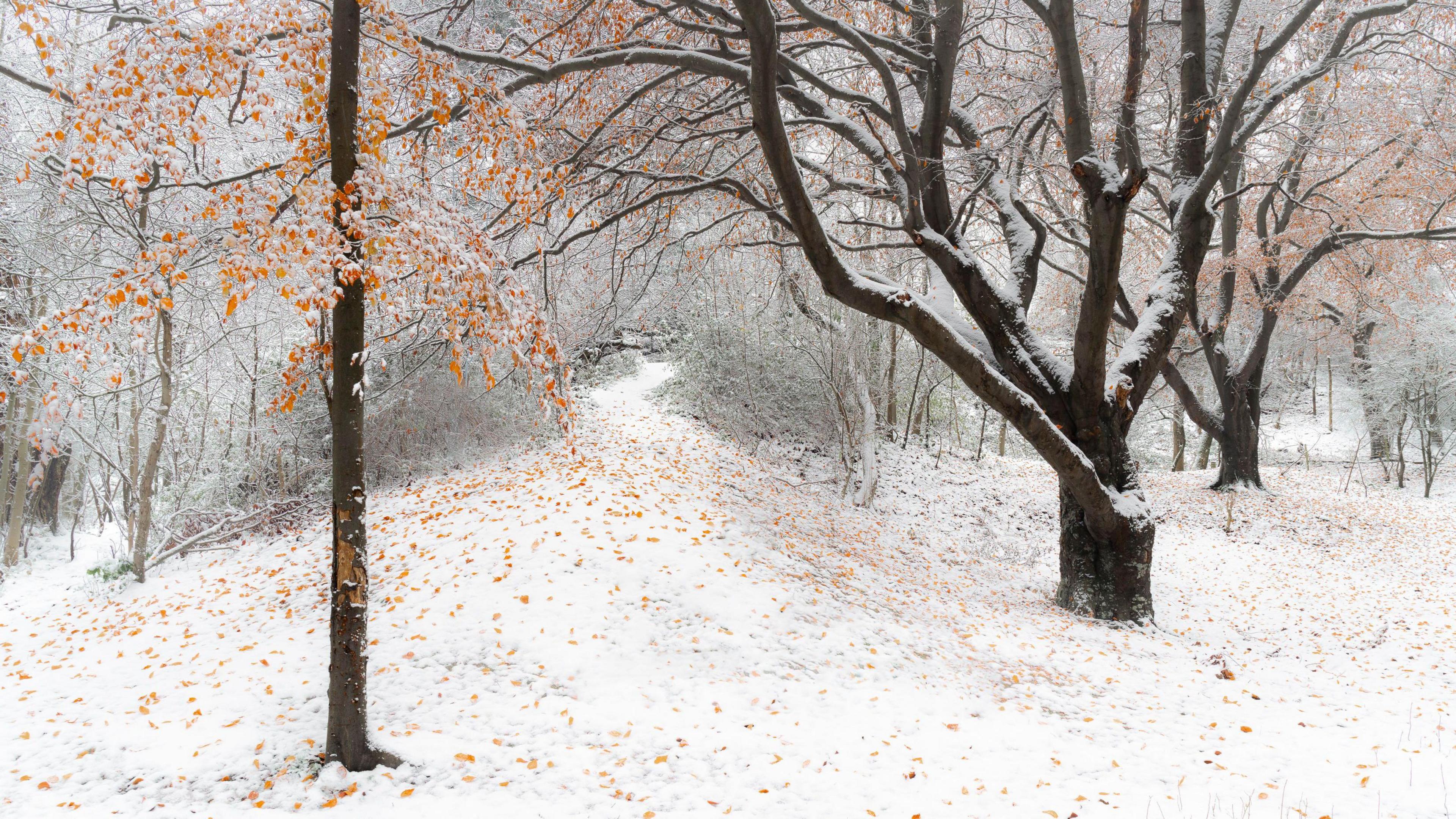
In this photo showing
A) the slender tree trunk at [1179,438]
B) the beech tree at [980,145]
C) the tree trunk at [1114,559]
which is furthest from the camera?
the slender tree trunk at [1179,438]

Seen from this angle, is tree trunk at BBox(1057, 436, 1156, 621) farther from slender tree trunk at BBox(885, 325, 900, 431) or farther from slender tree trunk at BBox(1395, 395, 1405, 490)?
slender tree trunk at BBox(1395, 395, 1405, 490)

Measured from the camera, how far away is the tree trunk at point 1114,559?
627cm

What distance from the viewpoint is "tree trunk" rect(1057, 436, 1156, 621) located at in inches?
247

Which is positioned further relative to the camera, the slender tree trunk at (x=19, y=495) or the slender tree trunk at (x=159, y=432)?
the slender tree trunk at (x=19, y=495)

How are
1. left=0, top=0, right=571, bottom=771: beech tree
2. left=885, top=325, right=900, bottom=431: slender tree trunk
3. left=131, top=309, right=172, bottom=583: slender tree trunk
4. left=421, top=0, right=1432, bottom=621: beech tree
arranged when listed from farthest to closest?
left=885, top=325, right=900, bottom=431: slender tree trunk < left=131, top=309, right=172, bottom=583: slender tree trunk < left=421, top=0, right=1432, bottom=621: beech tree < left=0, top=0, right=571, bottom=771: beech tree

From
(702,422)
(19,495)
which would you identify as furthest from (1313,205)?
(19,495)

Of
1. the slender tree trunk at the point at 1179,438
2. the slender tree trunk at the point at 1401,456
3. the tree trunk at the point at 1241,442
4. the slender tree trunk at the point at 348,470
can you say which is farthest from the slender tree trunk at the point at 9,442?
the slender tree trunk at the point at 1179,438

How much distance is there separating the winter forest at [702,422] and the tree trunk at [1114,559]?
4 centimetres

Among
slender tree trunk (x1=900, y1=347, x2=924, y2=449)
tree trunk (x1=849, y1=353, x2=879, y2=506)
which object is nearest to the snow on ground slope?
tree trunk (x1=849, y1=353, x2=879, y2=506)

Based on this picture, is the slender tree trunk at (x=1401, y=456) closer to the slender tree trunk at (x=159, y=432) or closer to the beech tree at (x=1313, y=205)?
the beech tree at (x=1313, y=205)

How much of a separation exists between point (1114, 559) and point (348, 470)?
6174mm

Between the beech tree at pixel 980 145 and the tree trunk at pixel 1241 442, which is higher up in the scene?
the beech tree at pixel 980 145

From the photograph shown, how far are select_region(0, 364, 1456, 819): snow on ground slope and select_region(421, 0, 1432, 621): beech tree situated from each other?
5.55 feet

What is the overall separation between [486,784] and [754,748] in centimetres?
133
